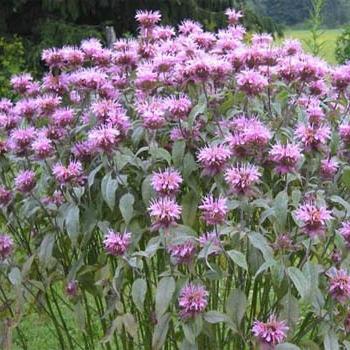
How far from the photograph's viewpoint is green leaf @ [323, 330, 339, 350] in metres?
1.80

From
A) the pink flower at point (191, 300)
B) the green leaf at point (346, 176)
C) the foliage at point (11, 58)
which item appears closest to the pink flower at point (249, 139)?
the green leaf at point (346, 176)

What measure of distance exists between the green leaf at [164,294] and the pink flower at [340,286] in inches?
14.4

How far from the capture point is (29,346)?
383 centimetres

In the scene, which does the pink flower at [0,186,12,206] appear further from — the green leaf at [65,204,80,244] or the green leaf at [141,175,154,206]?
the green leaf at [141,175,154,206]

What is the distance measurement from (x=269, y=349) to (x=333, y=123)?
660mm

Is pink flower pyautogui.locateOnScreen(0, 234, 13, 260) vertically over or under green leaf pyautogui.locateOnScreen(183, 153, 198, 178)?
under

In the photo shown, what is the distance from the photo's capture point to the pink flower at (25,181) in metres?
2.02

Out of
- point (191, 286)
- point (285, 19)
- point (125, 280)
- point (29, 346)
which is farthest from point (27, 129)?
point (285, 19)

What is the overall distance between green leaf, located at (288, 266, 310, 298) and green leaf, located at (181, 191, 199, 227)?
30 cm

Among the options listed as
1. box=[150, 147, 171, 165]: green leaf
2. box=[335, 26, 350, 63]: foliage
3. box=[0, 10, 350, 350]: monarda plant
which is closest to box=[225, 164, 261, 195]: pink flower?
box=[0, 10, 350, 350]: monarda plant

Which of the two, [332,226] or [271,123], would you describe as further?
[271,123]

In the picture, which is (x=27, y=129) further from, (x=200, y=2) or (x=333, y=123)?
(x=200, y=2)

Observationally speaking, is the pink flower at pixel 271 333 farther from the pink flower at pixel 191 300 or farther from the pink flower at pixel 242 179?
the pink flower at pixel 242 179

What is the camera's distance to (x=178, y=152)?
1899 mm
